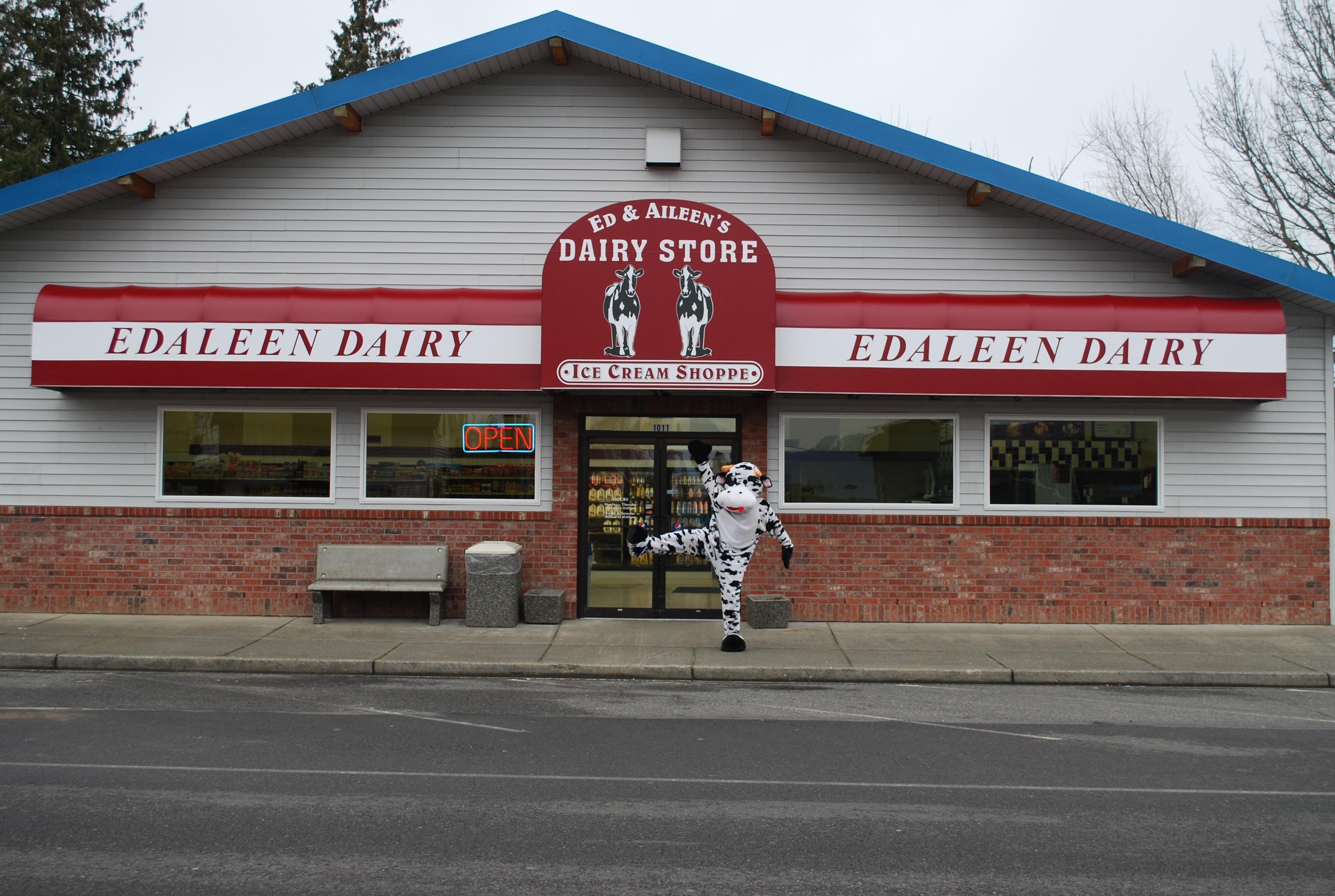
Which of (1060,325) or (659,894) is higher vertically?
(1060,325)

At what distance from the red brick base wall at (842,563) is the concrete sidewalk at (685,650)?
0.73 feet

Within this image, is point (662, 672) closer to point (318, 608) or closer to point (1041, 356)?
point (318, 608)

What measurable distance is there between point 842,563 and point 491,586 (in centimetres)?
413

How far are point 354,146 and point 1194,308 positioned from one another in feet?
33.2

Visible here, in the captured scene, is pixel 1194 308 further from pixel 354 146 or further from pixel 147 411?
pixel 147 411

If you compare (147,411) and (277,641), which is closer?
(277,641)

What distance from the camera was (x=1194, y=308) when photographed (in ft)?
37.6

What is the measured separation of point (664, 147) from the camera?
12141 millimetres

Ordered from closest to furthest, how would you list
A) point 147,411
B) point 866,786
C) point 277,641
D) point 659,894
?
point 659,894, point 866,786, point 277,641, point 147,411

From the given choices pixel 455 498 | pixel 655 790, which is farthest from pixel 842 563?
pixel 655 790

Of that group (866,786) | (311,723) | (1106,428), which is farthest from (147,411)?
(1106,428)

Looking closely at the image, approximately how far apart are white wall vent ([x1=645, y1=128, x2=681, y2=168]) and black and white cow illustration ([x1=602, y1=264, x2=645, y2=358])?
1.64 meters

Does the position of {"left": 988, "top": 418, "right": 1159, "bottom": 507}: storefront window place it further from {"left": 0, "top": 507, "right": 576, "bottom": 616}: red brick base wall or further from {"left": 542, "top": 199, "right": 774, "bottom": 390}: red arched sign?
{"left": 0, "top": 507, "right": 576, "bottom": 616}: red brick base wall

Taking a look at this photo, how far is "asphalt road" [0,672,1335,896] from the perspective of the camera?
15.4ft
